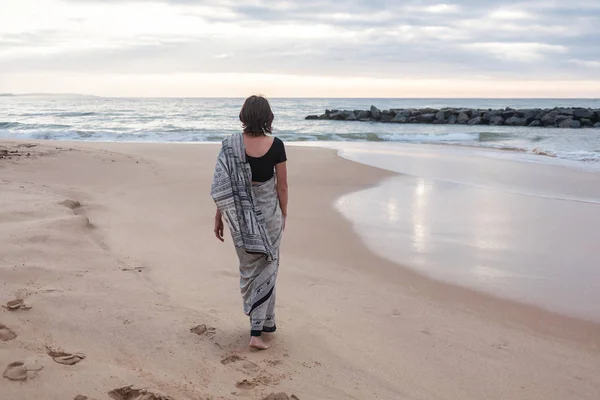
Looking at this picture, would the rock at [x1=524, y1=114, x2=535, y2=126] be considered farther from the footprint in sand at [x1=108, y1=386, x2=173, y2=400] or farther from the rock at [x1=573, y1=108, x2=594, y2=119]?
the footprint in sand at [x1=108, y1=386, x2=173, y2=400]

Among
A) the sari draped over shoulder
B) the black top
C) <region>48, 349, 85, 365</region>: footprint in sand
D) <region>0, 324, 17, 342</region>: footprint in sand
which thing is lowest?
<region>48, 349, 85, 365</region>: footprint in sand

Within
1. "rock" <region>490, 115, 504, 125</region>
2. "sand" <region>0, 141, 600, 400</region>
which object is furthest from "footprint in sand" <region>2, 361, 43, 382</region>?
"rock" <region>490, 115, 504, 125</region>

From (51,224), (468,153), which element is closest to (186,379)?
(51,224)

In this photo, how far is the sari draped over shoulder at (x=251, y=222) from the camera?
11.1 ft

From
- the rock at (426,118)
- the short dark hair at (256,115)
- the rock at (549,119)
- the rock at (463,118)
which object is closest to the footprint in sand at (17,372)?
the short dark hair at (256,115)

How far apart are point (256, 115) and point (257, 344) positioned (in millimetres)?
1398

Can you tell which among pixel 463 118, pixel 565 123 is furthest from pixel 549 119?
pixel 463 118

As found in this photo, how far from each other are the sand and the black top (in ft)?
3.48

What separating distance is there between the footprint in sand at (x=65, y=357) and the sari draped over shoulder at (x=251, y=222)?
1.02 meters

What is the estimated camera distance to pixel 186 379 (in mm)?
2916

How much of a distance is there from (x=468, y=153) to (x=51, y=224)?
14.5m

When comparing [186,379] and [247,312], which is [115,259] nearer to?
[247,312]

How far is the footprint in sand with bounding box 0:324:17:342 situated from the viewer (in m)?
3.08

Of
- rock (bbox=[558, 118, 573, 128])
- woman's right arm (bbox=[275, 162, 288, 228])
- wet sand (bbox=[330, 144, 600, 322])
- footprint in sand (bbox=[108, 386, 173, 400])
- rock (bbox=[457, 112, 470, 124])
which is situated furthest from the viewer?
rock (bbox=[457, 112, 470, 124])
